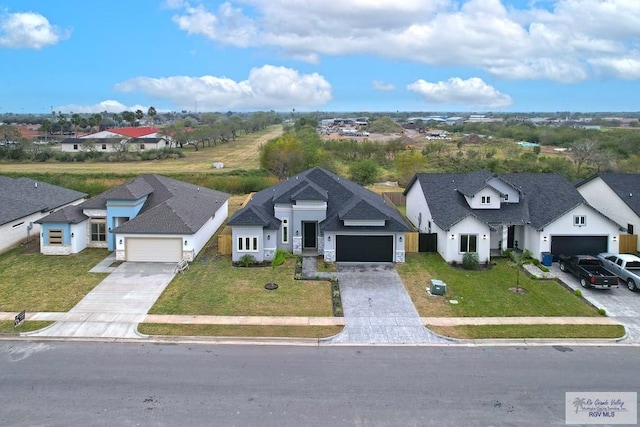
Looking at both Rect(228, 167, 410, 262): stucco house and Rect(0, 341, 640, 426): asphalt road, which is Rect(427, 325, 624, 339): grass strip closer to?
Rect(0, 341, 640, 426): asphalt road

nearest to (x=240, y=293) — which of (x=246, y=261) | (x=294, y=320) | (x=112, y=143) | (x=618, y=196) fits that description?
(x=294, y=320)

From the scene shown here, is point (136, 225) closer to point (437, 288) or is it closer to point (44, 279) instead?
point (44, 279)

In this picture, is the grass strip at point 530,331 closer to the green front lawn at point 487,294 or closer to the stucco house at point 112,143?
the green front lawn at point 487,294

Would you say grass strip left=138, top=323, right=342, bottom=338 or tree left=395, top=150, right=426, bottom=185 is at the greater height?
tree left=395, top=150, right=426, bottom=185

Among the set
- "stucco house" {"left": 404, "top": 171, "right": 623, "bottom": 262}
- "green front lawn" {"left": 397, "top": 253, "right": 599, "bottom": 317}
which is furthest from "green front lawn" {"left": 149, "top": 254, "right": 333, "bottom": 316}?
"stucco house" {"left": 404, "top": 171, "right": 623, "bottom": 262}

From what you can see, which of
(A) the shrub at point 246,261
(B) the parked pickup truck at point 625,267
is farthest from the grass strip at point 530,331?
(A) the shrub at point 246,261
